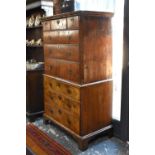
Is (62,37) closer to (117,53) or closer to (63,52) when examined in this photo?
(63,52)

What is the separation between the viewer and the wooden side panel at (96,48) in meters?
2.22

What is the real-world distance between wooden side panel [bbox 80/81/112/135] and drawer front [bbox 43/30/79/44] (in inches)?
21.9

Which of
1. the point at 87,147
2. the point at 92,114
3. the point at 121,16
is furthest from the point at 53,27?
the point at 87,147

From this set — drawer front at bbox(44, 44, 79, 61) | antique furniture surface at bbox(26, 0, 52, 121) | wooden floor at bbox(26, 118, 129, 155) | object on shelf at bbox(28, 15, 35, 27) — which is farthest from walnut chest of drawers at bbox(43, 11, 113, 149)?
object on shelf at bbox(28, 15, 35, 27)

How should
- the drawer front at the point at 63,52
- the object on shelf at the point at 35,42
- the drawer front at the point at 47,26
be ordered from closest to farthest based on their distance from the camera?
the drawer front at the point at 63,52 → the drawer front at the point at 47,26 → the object on shelf at the point at 35,42

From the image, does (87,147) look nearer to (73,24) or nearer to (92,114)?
(92,114)

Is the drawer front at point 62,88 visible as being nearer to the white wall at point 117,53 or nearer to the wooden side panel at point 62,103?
the wooden side panel at point 62,103

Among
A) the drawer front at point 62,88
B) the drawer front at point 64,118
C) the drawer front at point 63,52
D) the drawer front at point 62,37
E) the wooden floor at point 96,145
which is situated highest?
the drawer front at point 62,37

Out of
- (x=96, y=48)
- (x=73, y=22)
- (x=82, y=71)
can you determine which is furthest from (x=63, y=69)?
(x=73, y=22)

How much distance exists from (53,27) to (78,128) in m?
1.27

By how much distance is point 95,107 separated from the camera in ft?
7.93

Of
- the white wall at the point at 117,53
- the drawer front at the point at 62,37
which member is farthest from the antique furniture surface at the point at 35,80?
the white wall at the point at 117,53

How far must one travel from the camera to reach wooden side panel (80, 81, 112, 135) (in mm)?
2307

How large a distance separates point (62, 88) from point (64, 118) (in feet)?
1.25
